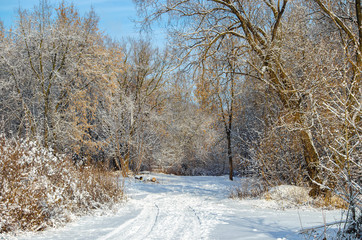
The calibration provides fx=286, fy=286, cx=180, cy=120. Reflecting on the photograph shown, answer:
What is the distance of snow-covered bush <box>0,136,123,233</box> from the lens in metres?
5.02

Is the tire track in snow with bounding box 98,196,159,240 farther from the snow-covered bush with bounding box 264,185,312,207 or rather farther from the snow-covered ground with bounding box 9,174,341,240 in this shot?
the snow-covered bush with bounding box 264,185,312,207

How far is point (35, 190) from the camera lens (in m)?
5.52

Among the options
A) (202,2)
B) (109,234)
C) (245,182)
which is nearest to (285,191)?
(245,182)

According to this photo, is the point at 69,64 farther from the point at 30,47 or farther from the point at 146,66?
the point at 146,66

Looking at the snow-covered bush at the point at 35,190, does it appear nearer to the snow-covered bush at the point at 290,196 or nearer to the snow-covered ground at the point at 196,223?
the snow-covered ground at the point at 196,223

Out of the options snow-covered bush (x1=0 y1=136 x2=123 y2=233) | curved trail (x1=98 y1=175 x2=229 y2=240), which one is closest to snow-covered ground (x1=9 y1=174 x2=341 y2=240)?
curved trail (x1=98 y1=175 x2=229 y2=240)

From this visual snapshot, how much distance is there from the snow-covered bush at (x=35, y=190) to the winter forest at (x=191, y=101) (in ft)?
0.09

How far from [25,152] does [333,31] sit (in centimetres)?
991

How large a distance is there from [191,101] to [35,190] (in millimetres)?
8716

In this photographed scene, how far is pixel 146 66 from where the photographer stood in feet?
75.6

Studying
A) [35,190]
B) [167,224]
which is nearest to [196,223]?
[167,224]

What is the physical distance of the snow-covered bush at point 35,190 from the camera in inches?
198

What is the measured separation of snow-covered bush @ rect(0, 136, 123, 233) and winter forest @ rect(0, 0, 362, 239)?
3 centimetres

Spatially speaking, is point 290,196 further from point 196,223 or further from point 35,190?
point 35,190
